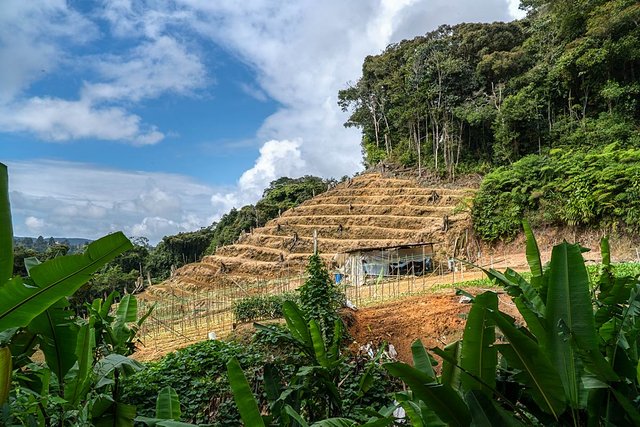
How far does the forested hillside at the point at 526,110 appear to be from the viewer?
13.1 metres

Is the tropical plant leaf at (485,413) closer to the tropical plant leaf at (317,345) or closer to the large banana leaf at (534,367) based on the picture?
the large banana leaf at (534,367)

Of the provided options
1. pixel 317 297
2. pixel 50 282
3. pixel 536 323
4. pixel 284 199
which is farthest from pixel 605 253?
pixel 284 199

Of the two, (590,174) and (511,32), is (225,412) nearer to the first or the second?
(590,174)

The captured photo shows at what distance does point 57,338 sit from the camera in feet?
4.77

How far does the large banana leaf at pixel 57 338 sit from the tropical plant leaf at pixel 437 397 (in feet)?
4.12

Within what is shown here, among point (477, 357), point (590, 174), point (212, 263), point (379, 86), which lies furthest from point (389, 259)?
point (379, 86)

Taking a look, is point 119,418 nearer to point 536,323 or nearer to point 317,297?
point 536,323

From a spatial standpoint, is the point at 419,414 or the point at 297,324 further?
the point at 297,324

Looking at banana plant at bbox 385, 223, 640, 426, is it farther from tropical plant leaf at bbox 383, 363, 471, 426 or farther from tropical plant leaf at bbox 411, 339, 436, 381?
tropical plant leaf at bbox 411, 339, 436, 381

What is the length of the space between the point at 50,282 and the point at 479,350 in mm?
1303

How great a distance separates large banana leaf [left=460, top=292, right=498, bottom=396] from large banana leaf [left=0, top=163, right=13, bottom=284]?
1458 millimetres

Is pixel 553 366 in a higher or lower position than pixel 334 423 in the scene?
higher

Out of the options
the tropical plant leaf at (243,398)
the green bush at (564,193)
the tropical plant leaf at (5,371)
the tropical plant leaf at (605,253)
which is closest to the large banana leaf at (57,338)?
the tropical plant leaf at (5,371)

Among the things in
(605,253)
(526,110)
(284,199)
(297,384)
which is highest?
(526,110)
